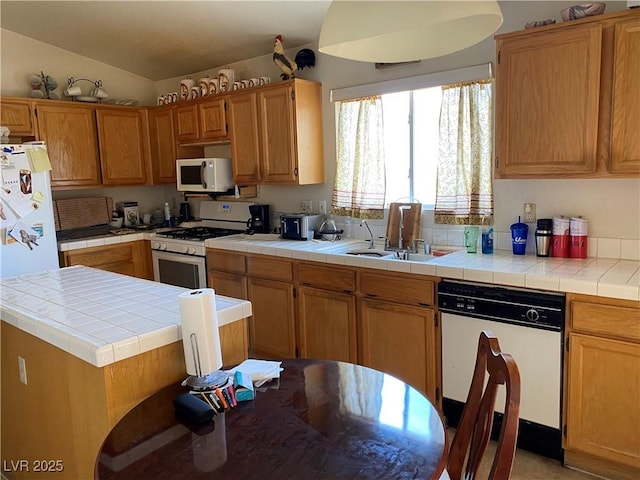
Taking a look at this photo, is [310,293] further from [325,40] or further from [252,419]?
[325,40]

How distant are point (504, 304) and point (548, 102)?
1.06m

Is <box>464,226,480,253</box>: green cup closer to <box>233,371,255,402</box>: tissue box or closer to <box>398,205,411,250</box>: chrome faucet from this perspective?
<box>398,205,411,250</box>: chrome faucet

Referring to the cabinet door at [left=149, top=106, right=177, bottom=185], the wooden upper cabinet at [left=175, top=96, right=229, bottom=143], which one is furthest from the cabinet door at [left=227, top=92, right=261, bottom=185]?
the cabinet door at [left=149, top=106, right=177, bottom=185]

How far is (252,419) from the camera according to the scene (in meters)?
1.33

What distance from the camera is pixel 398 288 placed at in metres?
2.82

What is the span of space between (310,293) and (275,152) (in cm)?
123

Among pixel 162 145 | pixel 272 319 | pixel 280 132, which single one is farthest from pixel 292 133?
pixel 162 145

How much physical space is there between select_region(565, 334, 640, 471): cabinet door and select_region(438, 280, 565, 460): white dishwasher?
70 millimetres

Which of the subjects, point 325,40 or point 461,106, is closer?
point 325,40

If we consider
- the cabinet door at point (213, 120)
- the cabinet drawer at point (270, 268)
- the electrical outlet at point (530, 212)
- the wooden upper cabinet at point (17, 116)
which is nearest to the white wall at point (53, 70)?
the wooden upper cabinet at point (17, 116)

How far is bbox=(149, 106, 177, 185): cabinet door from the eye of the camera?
4.69m

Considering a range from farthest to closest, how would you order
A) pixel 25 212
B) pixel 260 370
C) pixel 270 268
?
1. pixel 25 212
2. pixel 270 268
3. pixel 260 370

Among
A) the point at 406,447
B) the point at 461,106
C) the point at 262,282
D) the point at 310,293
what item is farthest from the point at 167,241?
the point at 406,447

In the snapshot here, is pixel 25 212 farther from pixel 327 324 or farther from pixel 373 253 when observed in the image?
pixel 373 253
